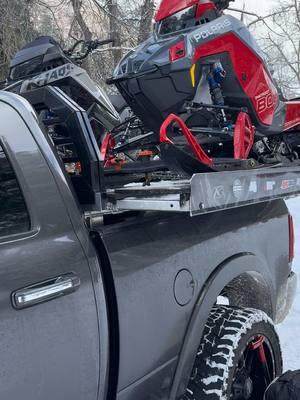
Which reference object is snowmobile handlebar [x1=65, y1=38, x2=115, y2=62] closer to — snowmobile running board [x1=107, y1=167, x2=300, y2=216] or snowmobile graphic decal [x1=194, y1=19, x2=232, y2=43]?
snowmobile graphic decal [x1=194, y1=19, x2=232, y2=43]

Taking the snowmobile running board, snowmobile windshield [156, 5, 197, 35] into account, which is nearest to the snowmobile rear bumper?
the snowmobile running board

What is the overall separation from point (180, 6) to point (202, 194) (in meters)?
1.93

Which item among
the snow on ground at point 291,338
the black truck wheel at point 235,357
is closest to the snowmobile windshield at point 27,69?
the black truck wheel at point 235,357

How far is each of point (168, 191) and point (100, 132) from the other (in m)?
1.63

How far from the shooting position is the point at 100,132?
352cm

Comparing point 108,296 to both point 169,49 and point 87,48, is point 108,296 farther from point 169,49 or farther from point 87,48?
point 87,48

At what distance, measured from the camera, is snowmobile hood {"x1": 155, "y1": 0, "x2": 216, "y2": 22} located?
132 inches

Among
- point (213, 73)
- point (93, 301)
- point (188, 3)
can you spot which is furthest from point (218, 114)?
point (93, 301)

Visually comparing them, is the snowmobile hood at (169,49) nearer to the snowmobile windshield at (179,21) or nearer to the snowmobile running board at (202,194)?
the snowmobile windshield at (179,21)

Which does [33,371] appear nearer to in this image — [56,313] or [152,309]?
[56,313]

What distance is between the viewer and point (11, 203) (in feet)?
5.32

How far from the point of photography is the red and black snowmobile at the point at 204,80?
3173 mm

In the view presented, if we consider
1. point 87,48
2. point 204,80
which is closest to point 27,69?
point 87,48

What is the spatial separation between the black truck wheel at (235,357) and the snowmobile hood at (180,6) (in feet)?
6.73
